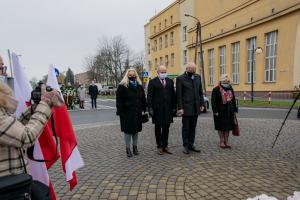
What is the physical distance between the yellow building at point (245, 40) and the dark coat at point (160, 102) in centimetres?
2302

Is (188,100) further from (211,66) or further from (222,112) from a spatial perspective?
(211,66)

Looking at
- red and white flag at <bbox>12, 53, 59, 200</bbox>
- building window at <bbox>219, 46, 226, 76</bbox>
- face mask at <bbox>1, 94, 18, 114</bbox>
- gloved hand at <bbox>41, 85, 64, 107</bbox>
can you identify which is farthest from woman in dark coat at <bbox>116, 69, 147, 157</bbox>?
building window at <bbox>219, 46, 226, 76</bbox>

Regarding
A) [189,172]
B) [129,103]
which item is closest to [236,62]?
[129,103]

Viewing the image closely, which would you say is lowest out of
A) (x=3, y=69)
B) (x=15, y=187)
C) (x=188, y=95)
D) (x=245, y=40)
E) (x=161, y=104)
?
(x=15, y=187)

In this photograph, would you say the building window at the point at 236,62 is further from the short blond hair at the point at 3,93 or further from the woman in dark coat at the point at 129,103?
the short blond hair at the point at 3,93

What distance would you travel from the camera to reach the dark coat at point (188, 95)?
→ 6.85 meters

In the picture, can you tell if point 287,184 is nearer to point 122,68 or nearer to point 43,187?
point 43,187

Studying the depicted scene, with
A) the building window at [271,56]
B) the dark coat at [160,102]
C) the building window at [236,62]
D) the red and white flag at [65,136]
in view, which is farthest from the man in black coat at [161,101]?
the building window at [236,62]

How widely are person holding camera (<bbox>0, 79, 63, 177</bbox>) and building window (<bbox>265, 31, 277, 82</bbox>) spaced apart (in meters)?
30.2

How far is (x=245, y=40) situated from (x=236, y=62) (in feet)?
11.6

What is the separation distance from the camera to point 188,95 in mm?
6906

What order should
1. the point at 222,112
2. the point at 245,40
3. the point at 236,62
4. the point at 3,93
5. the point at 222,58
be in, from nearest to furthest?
the point at 3,93
the point at 222,112
the point at 245,40
the point at 236,62
the point at 222,58

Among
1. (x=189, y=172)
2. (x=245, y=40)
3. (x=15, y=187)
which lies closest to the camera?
(x=15, y=187)

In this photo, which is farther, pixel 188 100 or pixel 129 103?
pixel 188 100
